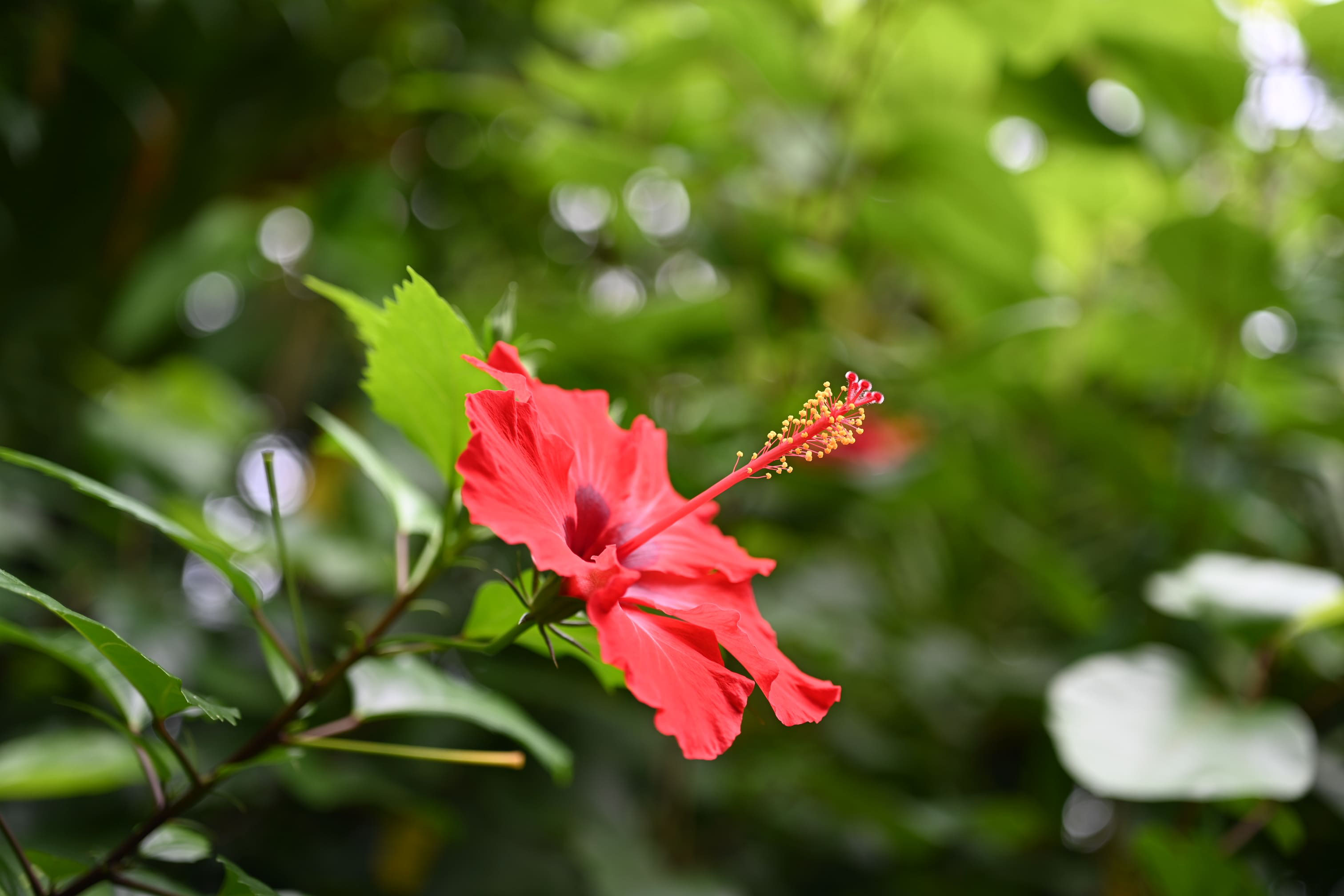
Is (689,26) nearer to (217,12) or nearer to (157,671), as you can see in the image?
(217,12)

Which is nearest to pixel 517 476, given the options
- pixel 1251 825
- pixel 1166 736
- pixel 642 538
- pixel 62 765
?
pixel 642 538

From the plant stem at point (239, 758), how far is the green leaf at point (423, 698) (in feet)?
0.15

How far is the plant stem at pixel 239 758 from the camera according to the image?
333 millimetres

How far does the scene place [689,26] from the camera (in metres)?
0.98

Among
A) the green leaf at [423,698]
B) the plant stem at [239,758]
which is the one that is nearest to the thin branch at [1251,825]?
the green leaf at [423,698]

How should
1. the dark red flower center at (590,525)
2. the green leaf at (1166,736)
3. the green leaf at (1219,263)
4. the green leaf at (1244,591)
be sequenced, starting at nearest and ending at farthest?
the dark red flower center at (590,525)
the green leaf at (1166,736)
the green leaf at (1244,591)
the green leaf at (1219,263)

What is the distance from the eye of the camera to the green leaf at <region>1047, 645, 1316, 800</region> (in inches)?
20.4

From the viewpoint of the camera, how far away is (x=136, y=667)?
32 cm

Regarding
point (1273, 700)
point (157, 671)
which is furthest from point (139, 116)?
point (1273, 700)

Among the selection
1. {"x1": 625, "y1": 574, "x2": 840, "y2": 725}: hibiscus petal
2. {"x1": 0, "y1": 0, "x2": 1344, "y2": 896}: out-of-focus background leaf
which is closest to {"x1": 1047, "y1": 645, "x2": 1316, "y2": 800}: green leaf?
{"x1": 0, "y1": 0, "x2": 1344, "y2": 896}: out-of-focus background leaf

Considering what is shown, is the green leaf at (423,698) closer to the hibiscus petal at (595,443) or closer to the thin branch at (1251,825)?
the hibiscus petal at (595,443)

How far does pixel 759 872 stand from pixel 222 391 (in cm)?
92

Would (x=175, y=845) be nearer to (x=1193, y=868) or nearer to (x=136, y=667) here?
(x=136, y=667)

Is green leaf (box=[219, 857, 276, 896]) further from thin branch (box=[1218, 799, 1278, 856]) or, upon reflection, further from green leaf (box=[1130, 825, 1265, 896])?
thin branch (box=[1218, 799, 1278, 856])
